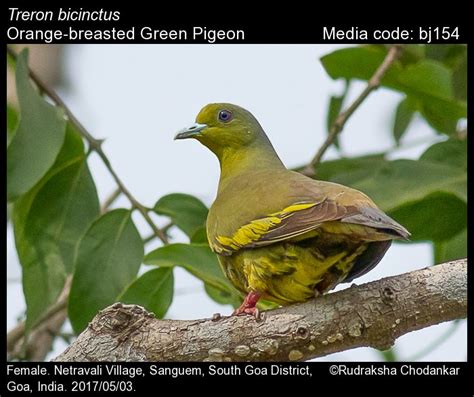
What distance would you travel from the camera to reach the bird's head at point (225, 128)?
4934 millimetres

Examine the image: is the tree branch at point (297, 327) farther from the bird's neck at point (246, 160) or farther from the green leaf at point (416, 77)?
the green leaf at point (416, 77)

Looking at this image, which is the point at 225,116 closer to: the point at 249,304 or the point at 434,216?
the point at 434,216

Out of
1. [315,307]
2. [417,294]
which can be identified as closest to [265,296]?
[315,307]

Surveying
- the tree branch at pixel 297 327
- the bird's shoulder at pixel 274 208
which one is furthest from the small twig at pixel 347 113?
the tree branch at pixel 297 327

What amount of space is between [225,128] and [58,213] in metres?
0.93

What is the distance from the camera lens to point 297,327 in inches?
133

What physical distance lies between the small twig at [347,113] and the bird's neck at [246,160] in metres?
0.18

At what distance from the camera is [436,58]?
5.15m

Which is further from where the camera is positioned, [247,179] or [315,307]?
[247,179]

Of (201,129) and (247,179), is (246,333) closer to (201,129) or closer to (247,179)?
(247,179)

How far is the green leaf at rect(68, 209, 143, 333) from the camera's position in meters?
4.27

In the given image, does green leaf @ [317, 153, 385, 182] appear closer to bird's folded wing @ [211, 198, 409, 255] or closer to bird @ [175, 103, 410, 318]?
bird @ [175, 103, 410, 318]

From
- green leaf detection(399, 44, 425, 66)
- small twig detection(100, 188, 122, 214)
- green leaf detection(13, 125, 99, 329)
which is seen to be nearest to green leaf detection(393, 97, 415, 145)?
green leaf detection(399, 44, 425, 66)

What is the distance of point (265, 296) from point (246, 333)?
416mm
